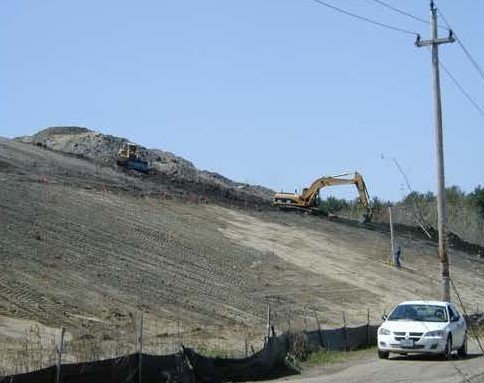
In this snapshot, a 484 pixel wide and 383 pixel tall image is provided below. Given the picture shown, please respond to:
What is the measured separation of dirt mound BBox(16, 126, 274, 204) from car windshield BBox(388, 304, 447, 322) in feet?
127

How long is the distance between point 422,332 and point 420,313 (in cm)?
138

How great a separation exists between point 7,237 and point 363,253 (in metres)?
28.6

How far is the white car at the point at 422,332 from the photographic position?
76.1 ft

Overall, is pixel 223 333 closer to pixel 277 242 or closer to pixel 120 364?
pixel 120 364

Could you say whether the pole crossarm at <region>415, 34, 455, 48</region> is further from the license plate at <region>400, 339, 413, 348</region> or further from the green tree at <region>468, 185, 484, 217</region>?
the green tree at <region>468, 185, 484, 217</region>

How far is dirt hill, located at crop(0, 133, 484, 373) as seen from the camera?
27402 mm

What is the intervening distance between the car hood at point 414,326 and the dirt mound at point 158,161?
130ft

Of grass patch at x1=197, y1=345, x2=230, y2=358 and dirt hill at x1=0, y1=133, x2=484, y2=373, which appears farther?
dirt hill at x1=0, y1=133, x2=484, y2=373

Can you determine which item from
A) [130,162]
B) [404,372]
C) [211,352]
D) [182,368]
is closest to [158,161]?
[130,162]

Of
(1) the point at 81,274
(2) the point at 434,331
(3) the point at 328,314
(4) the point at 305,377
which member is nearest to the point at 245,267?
(3) the point at 328,314

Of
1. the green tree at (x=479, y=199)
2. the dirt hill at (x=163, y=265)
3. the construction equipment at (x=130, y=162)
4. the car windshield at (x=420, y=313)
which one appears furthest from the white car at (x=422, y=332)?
the green tree at (x=479, y=199)

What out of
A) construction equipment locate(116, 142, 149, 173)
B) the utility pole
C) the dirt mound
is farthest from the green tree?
the utility pole

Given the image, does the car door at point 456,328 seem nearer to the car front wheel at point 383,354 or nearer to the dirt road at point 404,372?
the dirt road at point 404,372

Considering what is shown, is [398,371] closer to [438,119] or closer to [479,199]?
[438,119]
